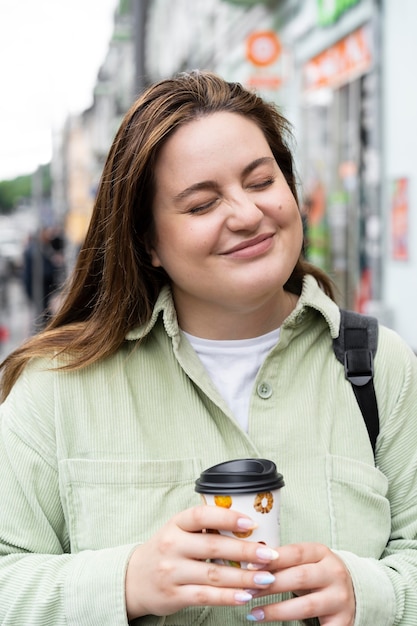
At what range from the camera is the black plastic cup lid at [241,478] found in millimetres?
1499

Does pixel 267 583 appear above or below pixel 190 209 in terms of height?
below

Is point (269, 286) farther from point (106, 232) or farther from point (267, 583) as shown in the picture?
point (267, 583)

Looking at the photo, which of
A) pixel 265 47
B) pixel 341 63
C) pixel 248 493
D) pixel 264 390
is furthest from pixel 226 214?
pixel 265 47

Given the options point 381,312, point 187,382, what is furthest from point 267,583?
point 381,312

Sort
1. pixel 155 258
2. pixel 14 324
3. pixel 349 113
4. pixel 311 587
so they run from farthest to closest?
pixel 14 324, pixel 349 113, pixel 155 258, pixel 311 587

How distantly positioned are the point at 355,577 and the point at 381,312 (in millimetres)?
6727

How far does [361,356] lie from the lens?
1.94 m

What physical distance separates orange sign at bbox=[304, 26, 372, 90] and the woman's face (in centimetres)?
696

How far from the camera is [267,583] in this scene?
4.98 ft

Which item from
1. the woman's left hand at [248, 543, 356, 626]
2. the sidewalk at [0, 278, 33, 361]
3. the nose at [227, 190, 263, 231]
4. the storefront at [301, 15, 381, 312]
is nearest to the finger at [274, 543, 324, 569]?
the woman's left hand at [248, 543, 356, 626]

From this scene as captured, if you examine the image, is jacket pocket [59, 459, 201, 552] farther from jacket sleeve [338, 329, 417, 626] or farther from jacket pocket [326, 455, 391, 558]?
jacket sleeve [338, 329, 417, 626]

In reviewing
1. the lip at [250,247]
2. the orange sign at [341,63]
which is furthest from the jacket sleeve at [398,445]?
the orange sign at [341,63]

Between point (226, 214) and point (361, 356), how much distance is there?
1.36 ft

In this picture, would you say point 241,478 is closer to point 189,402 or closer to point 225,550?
point 225,550
